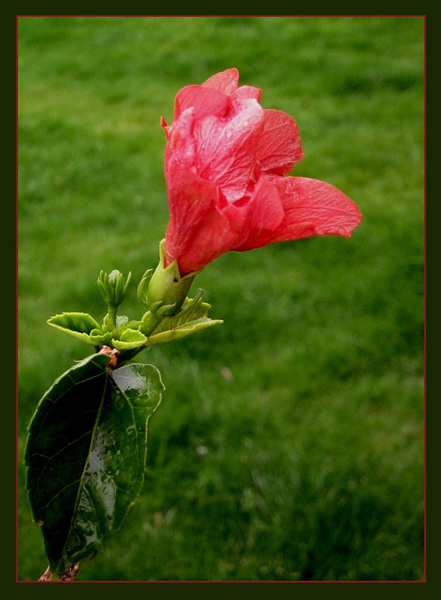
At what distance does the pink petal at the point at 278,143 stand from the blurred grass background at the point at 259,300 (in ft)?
3.57

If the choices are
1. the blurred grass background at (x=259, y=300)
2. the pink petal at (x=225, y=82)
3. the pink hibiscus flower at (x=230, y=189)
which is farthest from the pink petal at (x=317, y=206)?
the blurred grass background at (x=259, y=300)

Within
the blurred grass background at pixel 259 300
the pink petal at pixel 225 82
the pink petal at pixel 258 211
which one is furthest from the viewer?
the blurred grass background at pixel 259 300

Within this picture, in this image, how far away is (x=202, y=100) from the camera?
571mm

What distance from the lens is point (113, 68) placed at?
3.76 m

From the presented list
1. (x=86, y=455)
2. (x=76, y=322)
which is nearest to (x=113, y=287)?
(x=76, y=322)

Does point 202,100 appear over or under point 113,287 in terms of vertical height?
over

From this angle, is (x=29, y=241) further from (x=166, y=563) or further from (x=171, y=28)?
(x=171, y=28)

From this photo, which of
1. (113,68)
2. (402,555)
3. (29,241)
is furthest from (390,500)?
(113,68)

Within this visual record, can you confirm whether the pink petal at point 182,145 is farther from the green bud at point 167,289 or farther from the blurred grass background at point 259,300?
the blurred grass background at point 259,300

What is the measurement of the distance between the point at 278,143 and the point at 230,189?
106mm

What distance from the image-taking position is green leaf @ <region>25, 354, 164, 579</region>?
1.78 ft

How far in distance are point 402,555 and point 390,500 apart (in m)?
0.17

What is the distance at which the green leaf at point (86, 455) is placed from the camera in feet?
1.78

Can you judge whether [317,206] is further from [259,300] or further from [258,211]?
[259,300]
